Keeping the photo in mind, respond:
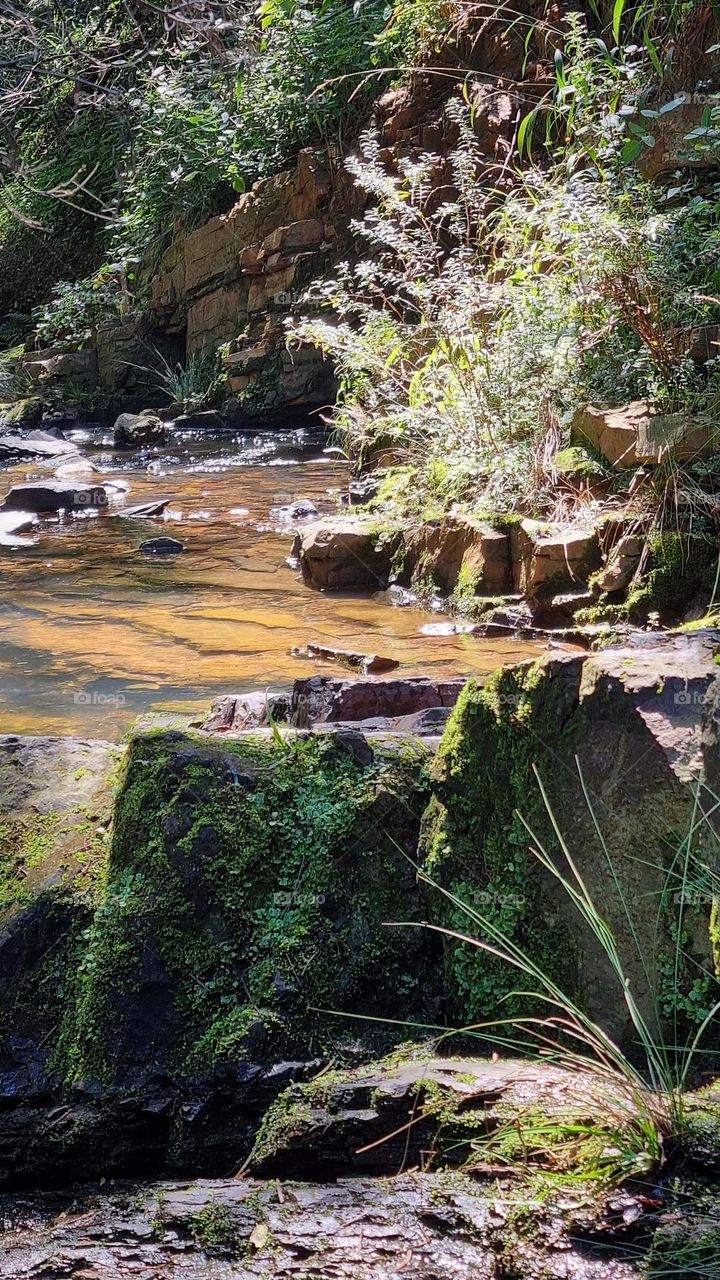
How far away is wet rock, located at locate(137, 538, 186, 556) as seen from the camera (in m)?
8.17

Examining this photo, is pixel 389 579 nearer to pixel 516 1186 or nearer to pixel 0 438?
pixel 516 1186

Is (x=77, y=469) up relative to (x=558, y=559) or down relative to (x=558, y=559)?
up

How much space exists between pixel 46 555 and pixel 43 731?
4.13 m

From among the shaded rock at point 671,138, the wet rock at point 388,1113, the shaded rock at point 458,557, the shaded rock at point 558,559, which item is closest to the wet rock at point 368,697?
the wet rock at point 388,1113

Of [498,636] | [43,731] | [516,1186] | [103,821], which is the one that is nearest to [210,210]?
[498,636]

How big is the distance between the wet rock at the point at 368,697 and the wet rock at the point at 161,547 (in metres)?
4.66

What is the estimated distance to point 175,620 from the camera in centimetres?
629

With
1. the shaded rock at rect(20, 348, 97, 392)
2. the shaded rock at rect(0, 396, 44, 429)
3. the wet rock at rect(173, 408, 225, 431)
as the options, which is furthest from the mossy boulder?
the shaded rock at rect(20, 348, 97, 392)

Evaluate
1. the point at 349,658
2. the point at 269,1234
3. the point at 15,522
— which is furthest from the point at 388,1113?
the point at 15,522

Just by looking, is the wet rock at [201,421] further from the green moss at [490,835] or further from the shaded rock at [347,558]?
the green moss at [490,835]

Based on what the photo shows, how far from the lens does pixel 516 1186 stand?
1.87m

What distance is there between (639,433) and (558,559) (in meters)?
0.72

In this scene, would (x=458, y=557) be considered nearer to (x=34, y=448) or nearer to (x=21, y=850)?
(x=21, y=850)
